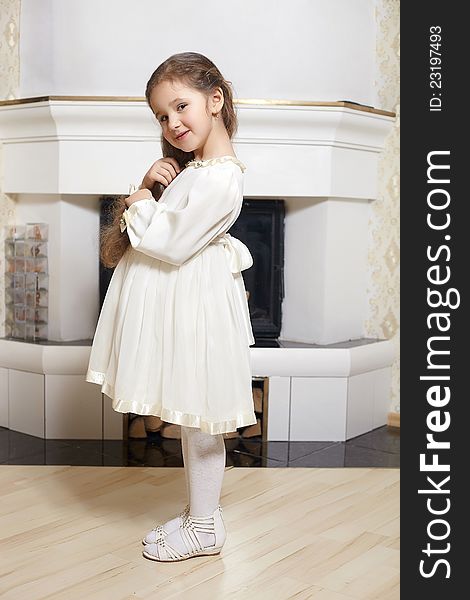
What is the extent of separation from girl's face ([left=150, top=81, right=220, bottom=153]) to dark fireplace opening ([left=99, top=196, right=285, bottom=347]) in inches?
51.6

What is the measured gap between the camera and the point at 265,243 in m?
3.07

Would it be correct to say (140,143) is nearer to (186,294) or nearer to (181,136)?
(181,136)

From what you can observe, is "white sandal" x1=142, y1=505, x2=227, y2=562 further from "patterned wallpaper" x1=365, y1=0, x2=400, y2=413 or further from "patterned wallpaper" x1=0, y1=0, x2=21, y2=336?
"patterned wallpaper" x1=0, y1=0, x2=21, y2=336

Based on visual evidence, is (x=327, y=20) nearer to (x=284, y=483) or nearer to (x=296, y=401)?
(x=296, y=401)

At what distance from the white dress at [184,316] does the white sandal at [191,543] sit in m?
0.30

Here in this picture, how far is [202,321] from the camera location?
1.70m

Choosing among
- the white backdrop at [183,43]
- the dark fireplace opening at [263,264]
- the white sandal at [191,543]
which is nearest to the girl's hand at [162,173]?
the white sandal at [191,543]

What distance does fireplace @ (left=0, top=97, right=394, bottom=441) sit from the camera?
282 centimetres

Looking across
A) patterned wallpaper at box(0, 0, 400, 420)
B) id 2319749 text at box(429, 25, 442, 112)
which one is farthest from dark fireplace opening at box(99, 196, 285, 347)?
id 2319749 text at box(429, 25, 442, 112)

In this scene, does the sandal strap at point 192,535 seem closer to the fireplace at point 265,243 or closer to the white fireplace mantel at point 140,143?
the fireplace at point 265,243

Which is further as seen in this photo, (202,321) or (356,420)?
(356,420)

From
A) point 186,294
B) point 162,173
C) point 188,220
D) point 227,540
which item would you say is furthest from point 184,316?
point 227,540

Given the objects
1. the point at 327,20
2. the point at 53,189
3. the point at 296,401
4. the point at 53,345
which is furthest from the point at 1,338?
the point at 327,20

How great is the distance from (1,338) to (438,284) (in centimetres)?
200
